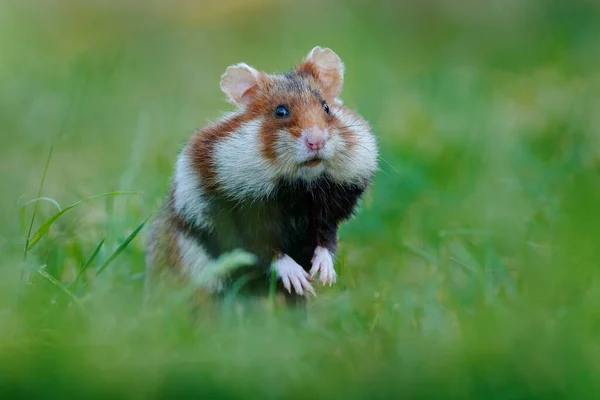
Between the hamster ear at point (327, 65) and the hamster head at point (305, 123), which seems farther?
the hamster ear at point (327, 65)

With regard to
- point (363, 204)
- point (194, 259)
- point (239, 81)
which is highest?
point (363, 204)

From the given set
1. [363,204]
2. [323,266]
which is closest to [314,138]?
[323,266]

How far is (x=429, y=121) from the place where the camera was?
712cm

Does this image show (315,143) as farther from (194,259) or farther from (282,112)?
(194,259)

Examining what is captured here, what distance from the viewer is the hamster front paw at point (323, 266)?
13.1 ft

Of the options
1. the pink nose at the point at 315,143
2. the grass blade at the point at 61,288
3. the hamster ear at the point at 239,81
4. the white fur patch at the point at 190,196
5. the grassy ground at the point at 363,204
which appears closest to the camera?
the grassy ground at the point at 363,204

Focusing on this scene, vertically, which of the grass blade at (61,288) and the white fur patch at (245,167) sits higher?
the white fur patch at (245,167)

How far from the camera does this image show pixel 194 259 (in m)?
4.13

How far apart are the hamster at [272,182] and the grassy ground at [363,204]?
0.23 metres

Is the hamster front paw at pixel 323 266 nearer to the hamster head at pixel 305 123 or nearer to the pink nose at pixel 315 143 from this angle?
the hamster head at pixel 305 123

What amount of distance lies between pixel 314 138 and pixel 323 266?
533mm

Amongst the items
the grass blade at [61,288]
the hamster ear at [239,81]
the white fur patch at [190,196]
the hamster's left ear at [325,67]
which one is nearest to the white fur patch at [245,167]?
the white fur patch at [190,196]

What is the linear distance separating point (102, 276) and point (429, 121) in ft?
11.1

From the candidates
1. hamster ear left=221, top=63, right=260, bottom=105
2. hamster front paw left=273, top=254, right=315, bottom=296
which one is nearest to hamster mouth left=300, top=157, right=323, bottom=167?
hamster front paw left=273, top=254, right=315, bottom=296
